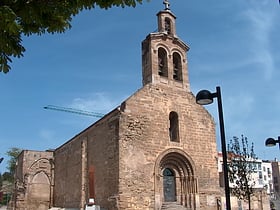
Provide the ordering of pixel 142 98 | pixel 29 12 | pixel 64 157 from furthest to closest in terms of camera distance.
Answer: pixel 64 157 < pixel 142 98 < pixel 29 12

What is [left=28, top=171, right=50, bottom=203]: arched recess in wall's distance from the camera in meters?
31.8

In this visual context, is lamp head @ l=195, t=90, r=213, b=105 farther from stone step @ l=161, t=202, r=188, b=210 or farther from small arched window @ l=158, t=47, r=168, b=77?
small arched window @ l=158, t=47, r=168, b=77

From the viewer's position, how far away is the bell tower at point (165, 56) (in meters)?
21.8

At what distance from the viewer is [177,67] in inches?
916

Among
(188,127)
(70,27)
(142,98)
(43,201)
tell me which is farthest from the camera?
(43,201)

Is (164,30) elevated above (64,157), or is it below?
above

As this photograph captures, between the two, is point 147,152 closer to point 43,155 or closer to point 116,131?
point 116,131

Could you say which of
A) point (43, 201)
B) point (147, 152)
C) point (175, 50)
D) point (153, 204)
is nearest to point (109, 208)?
point (153, 204)

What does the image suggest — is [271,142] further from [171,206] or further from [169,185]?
[169,185]

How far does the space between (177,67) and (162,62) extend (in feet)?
3.90

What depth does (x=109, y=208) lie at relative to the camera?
18.8 metres

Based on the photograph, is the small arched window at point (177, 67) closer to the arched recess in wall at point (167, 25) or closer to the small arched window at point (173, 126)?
the arched recess in wall at point (167, 25)

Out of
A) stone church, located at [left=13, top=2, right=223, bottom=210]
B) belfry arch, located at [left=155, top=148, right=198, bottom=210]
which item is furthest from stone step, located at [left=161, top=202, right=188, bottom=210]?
belfry arch, located at [left=155, top=148, right=198, bottom=210]

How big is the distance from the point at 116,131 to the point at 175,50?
7096mm
